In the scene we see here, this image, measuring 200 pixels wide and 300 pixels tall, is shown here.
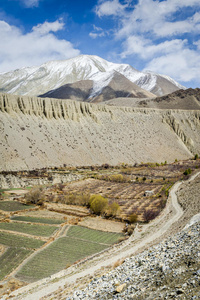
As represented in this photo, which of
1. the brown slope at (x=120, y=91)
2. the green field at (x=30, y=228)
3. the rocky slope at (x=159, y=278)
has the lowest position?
the green field at (x=30, y=228)

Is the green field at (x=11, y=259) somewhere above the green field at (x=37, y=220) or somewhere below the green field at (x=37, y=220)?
below

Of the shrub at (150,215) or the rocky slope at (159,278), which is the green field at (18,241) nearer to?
the rocky slope at (159,278)

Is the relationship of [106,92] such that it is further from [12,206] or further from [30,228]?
[30,228]

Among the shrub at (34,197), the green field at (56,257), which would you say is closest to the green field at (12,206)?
the shrub at (34,197)

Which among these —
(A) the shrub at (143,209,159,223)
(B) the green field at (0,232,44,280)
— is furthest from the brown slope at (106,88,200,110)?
(B) the green field at (0,232,44,280)

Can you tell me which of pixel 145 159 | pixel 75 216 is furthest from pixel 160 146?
pixel 75 216

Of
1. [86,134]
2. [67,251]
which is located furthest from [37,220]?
[86,134]

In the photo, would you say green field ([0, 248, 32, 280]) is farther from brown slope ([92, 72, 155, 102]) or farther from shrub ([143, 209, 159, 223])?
brown slope ([92, 72, 155, 102])
